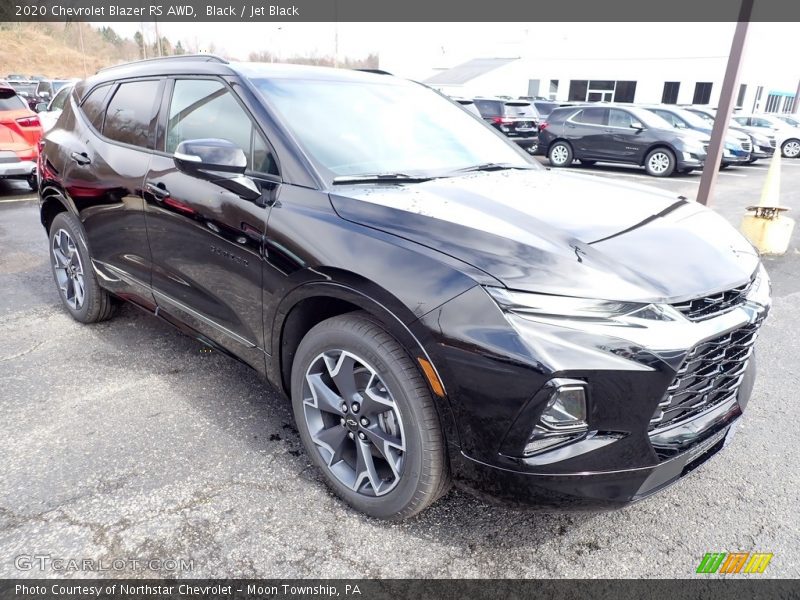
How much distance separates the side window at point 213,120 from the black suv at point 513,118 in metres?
14.7

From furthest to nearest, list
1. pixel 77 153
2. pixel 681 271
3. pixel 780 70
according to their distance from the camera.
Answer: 1. pixel 780 70
2. pixel 77 153
3. pixel 681 271

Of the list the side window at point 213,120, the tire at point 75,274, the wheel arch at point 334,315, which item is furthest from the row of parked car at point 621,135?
the wheel arch at point 334,315

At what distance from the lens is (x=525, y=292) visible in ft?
6.24

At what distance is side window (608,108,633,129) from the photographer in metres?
14.5

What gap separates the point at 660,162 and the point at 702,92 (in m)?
27.1

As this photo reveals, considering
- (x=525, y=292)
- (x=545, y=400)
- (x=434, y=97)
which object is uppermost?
(x=434, y=97)

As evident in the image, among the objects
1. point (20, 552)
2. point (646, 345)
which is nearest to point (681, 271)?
point (646, 345)

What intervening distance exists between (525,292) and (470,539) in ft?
3.48

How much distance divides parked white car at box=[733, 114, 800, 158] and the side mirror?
73.3ft

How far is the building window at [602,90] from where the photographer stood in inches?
1526

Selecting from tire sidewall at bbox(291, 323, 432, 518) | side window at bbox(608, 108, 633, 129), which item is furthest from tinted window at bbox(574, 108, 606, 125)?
tire sidewall at bbox(291, 323, 432, 518)

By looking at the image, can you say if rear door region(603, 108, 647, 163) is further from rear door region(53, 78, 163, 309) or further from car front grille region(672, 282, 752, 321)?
car front grille region(672, 282, 752, 321)

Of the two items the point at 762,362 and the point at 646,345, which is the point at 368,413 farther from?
the point at 762,362

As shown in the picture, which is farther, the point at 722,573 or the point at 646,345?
the point at 722,573
